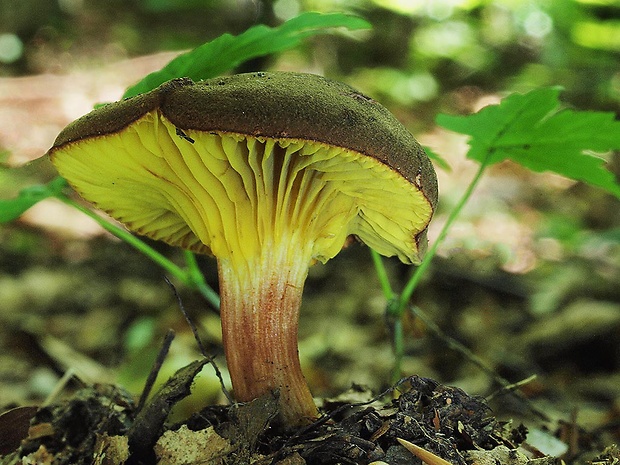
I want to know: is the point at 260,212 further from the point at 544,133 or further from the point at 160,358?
the point at 544,133

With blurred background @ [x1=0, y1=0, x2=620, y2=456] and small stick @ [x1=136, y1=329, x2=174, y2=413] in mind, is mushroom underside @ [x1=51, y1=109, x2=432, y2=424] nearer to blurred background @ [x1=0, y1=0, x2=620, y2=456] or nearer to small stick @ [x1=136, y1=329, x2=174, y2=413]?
small stick @ [x1=136, y1=329, x2=174, y2=413]

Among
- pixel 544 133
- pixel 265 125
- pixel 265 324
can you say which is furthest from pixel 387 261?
pixel 265 125

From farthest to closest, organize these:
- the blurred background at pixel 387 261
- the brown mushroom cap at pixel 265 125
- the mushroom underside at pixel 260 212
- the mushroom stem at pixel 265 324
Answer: the blurred background at pixel 387 261, the mushroom stem at pixel 265 324, the mushroom underside at pixel 260 212, the brown mushroom cap at pixel 265 125

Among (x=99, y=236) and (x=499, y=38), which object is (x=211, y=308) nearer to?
(x=99, y=236)

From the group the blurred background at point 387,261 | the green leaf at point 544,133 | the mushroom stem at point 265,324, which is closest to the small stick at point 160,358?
the mushroom stem at point 265,324

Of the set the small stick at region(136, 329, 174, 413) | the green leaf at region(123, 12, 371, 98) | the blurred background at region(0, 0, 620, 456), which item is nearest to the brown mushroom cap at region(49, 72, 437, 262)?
the green leaf at region(123, 12, 371, 98)

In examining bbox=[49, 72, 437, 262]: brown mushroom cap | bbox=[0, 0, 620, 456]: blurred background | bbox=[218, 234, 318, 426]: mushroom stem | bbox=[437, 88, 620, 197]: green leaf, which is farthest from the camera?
bbox=[0, 0, 620, 456]: blurred background

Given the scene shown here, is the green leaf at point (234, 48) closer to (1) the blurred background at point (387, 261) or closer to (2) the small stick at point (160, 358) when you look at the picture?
(2) the small stick at point (160, 358)
